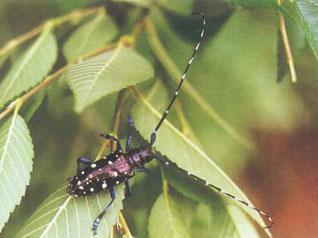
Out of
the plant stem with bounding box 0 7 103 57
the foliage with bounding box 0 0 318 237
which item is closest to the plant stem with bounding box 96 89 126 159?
the foliage with bounding box 0 0 318 237

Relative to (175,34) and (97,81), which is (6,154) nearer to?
(97,81)

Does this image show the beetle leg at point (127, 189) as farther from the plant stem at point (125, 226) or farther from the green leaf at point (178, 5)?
the green leaf at point (178, 5)

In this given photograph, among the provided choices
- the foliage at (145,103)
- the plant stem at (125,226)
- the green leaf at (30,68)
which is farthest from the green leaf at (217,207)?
the green leaf at (30,68)

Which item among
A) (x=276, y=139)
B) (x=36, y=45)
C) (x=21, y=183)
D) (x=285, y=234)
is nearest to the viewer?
(x=21, y=183)

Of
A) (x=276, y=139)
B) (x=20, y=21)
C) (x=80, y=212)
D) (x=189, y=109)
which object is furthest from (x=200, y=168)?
(x=276, y=139)

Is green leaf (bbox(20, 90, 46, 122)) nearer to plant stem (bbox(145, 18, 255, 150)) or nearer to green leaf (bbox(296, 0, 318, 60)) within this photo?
plant stem (bbox(145, 18, 255, 150))

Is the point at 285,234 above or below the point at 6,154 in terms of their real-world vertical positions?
below
